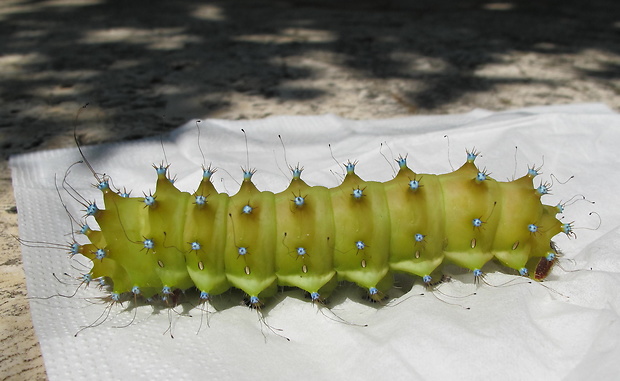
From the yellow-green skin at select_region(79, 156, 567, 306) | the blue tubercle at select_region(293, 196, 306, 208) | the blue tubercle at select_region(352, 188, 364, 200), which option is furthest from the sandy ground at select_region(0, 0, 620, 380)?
the blue tubercle at select_region(352, 188, 364, 200)

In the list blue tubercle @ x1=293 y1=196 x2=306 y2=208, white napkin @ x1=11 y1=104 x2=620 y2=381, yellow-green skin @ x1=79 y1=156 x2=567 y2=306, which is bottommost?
white napkin @ x1=11 y1=104 x2=620 y2=381

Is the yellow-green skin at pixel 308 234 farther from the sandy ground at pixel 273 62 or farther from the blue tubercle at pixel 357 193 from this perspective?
the sandy ground at pixel 273 62

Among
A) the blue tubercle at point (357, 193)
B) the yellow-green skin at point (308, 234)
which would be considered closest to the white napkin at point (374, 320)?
the yellow-green skin at point (308, 234)

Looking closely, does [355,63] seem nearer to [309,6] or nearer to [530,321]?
[309,6]

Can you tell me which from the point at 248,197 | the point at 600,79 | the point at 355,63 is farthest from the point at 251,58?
the point at 248,197

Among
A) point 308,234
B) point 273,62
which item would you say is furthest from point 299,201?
point 273,62

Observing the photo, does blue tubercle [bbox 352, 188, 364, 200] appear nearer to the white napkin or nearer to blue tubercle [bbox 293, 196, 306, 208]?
blue tubercle [bbox 293, 196, 306, 208]
